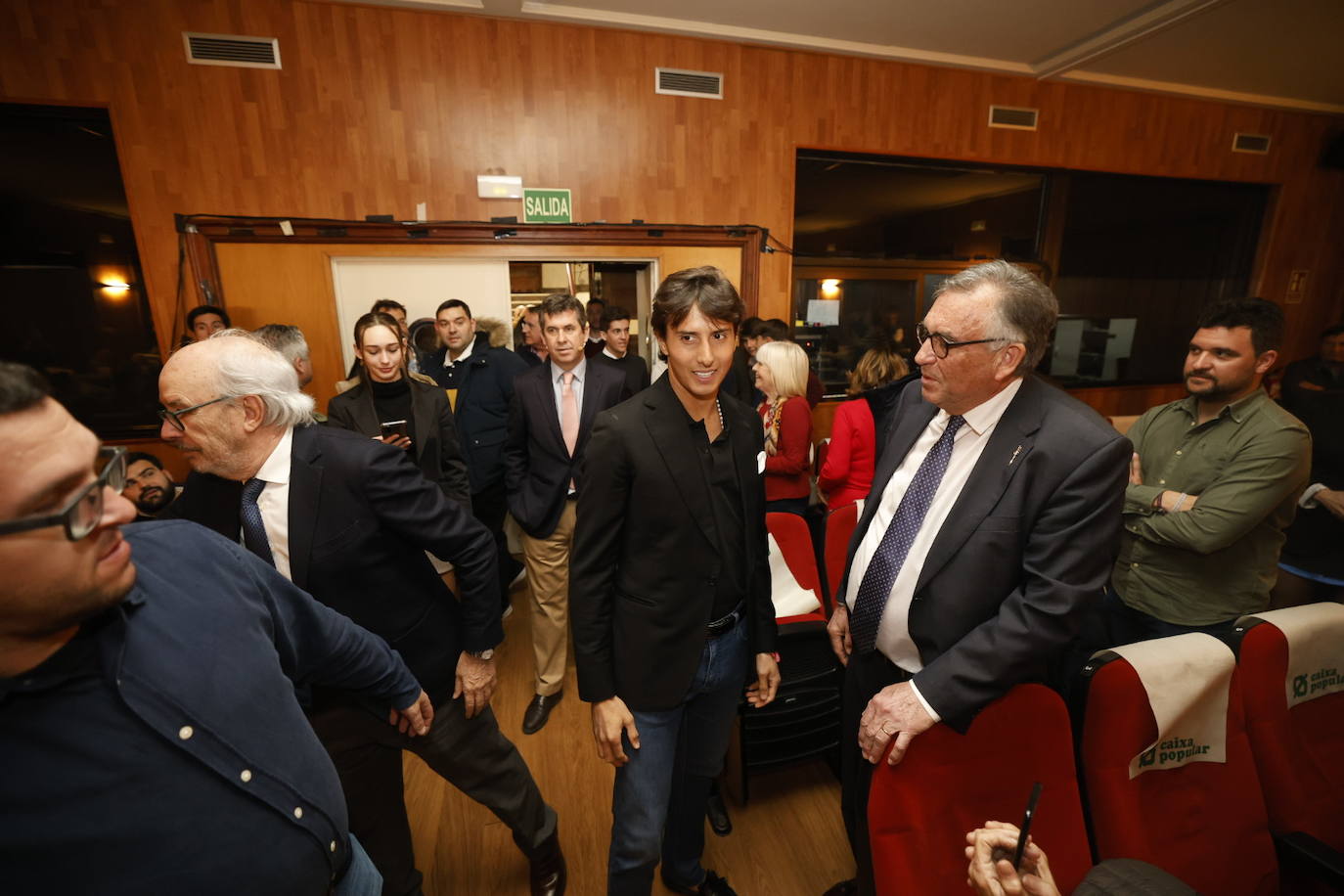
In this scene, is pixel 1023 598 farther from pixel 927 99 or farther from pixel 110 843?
pixel 927 99

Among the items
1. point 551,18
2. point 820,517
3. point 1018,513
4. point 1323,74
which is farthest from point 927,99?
point 1018,513

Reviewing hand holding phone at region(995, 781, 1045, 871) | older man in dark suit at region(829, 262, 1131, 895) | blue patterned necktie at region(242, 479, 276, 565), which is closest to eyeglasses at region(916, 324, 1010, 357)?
older man in dark suit at region(829, 262, 1131, 895)

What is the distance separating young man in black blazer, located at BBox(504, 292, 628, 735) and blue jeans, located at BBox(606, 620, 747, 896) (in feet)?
3.59

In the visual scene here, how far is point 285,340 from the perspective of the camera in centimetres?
269

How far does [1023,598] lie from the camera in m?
1.23

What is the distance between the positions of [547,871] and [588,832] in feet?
0.94

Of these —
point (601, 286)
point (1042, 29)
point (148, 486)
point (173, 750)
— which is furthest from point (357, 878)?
point (1042, 29)

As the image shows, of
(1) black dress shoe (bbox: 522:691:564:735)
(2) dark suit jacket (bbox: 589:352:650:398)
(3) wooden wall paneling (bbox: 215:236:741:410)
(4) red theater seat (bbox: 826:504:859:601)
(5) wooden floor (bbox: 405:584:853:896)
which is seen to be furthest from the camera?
(2) dark suit jacket (bbox: 589:352:650:398)

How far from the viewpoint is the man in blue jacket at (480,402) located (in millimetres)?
3455

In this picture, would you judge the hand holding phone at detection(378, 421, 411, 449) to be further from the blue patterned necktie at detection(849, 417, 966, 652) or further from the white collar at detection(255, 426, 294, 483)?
the blue patterned necktie at detection(849, 417, 966, 652)

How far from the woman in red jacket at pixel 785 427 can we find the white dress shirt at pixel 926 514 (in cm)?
128

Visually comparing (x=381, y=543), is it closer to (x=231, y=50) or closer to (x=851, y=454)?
(x=851, y=454)

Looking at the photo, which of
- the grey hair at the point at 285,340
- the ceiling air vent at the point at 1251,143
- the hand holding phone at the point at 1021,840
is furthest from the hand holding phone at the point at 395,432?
the ceiling air vent at the point at 1251,143

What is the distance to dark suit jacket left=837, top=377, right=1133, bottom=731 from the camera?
1205 mm
